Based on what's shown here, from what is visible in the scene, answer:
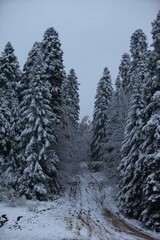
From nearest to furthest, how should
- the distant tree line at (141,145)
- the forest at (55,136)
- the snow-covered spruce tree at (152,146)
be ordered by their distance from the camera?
1. the snow-covered spruce tree at (152,146)
2. the distant tree line at (141,145)
3. the forest at (55,136)

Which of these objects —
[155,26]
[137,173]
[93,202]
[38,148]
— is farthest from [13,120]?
[155,26]

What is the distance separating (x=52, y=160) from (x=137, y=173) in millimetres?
7826

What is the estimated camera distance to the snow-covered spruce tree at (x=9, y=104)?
28.7 metres

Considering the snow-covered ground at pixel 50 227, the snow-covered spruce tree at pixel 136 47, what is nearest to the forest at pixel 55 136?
the snow-covered ground at pixel 50 227

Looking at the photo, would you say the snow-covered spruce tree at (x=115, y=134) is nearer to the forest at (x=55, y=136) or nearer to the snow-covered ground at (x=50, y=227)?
the forest at (x=55, y=136)

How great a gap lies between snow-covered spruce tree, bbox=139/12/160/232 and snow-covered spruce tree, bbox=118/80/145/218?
1.23 m

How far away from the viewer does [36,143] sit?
26.2 m

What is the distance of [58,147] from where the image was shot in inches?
1215

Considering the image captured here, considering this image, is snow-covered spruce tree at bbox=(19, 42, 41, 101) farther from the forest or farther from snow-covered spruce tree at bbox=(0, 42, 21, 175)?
snow-covered spruce tree at bbox=(0, 42, 21, 175)

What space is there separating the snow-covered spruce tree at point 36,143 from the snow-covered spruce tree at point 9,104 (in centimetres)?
155

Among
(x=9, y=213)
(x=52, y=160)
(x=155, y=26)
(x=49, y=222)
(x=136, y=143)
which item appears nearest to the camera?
(x=49, y=222)

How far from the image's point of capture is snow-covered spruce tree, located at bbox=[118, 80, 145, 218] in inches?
929

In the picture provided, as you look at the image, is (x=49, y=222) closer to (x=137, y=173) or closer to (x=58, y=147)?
(x=137, y=173)

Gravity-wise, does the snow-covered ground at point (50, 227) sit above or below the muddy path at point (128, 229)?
above
